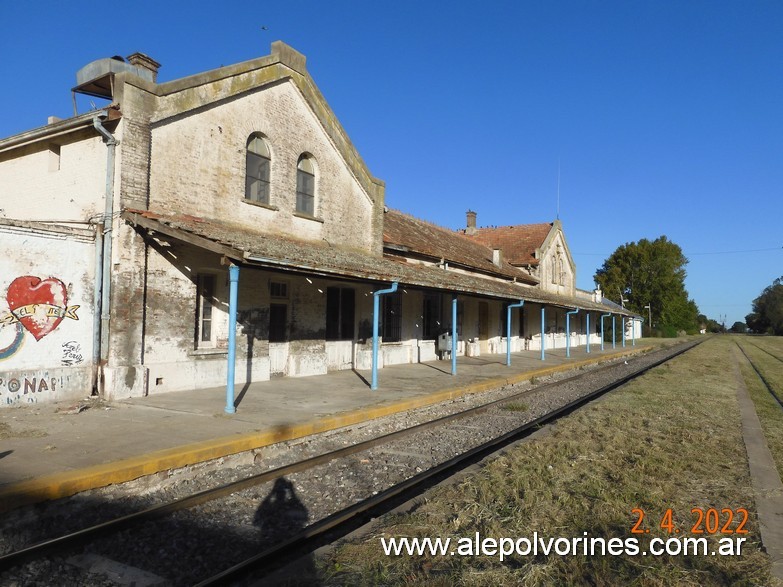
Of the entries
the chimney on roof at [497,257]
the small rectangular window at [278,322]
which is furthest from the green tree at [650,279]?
the small rectangular window at [278,322]

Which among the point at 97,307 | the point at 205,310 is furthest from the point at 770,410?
the point at 97,307

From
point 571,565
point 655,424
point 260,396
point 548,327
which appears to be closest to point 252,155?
point 260,396

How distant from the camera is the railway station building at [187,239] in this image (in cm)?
861

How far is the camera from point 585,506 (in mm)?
4879

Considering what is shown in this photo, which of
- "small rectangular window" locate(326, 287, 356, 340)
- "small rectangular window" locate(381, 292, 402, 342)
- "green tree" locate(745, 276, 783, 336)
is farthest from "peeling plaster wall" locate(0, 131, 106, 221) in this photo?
"green tree" locate(745, 276, 783, 336)

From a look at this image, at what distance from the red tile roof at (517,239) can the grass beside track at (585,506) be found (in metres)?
22.3

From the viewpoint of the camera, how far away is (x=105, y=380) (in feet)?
29.4

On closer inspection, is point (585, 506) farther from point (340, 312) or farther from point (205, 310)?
A: point (340, 312)

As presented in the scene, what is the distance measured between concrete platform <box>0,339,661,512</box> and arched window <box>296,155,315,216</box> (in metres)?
Result: 4.18

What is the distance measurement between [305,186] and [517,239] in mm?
21951

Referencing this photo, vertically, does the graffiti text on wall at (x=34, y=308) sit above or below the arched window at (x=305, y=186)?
below

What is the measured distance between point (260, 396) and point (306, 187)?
5774 millimetres

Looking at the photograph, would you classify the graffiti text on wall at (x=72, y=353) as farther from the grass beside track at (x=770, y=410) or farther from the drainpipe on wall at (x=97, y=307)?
the grass beside track at (x=770, y=410)

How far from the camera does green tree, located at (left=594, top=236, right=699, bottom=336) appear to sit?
7425 cm
